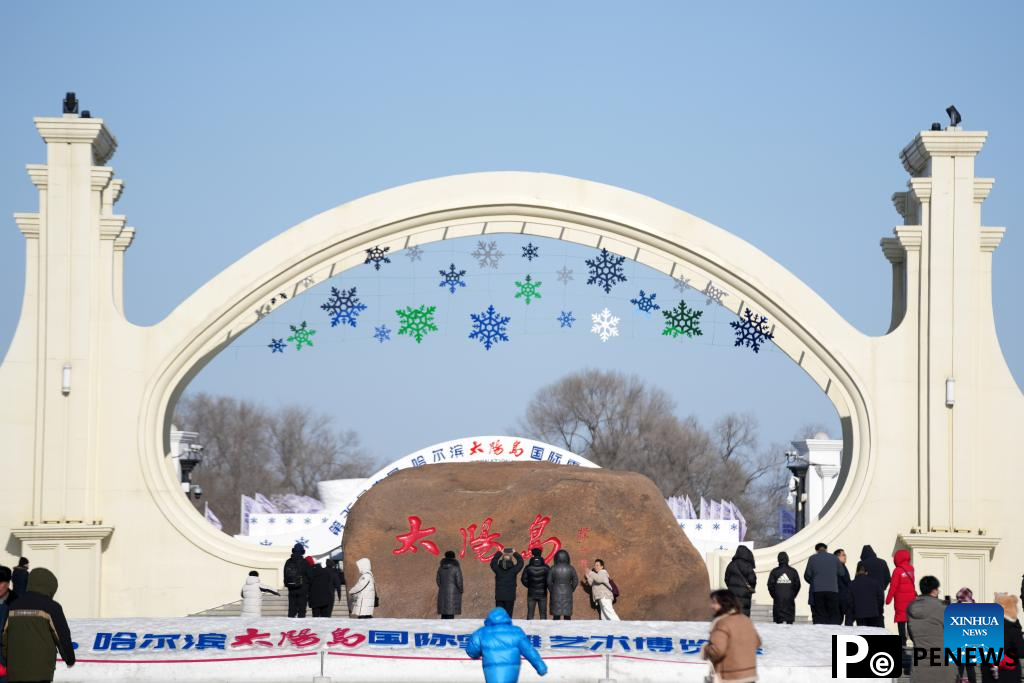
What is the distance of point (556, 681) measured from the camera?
16375mm

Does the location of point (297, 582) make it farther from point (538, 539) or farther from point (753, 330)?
point (753, 330)

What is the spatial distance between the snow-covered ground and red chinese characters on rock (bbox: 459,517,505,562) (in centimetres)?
485

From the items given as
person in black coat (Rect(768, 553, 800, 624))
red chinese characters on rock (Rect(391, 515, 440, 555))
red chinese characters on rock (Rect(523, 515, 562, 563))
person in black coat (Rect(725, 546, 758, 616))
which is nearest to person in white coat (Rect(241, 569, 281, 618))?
red chinese characters on rock (Rect(391, 515, 440, 555))

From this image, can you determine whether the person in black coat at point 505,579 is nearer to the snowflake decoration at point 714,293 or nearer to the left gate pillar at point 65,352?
the snowflake decoration at point 714,293

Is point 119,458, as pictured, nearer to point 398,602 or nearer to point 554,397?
point 398,602

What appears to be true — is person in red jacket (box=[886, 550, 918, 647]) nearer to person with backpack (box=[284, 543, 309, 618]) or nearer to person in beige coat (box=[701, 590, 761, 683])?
person with backpack (box=[284, 543, 309, 618])

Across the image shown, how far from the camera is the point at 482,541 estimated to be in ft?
76.4

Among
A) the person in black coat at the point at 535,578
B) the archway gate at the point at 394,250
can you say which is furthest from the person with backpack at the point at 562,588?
the archway gate at the point at 394,250

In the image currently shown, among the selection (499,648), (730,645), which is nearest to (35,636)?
(499,648)

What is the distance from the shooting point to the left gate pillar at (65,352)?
25.5 meters

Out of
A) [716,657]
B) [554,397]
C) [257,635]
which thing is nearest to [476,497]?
[257,635]

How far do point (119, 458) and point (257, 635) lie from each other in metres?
9.27

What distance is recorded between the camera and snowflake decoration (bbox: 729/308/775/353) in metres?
26.6

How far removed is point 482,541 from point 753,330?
6.08 m
